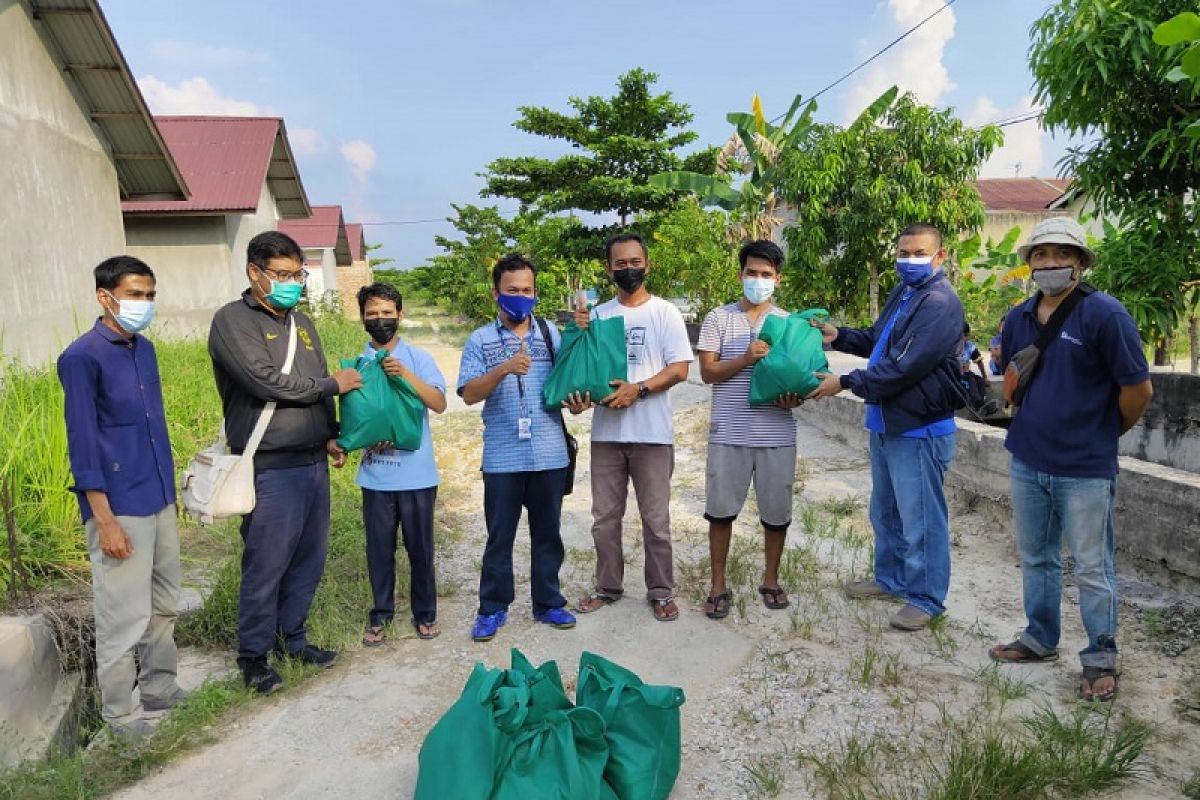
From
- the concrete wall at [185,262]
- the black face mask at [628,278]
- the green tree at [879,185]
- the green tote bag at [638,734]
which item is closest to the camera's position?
the green tote bag at [638,734]

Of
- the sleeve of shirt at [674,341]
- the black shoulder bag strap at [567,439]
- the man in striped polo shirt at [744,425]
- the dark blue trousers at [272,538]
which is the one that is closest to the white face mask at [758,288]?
the man in striped polo shirt at [744,425]

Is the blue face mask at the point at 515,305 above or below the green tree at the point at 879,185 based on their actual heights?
below

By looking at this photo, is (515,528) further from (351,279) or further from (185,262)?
(351,279)

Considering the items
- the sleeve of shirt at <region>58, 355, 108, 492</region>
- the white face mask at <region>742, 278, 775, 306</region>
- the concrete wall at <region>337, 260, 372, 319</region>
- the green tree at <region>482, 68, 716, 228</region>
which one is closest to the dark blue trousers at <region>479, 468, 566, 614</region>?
the white face mask at <region>742, 278, 775, 306</region>

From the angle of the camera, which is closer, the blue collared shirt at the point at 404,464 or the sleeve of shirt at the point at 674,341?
the blue collared shirt at the point at 404,464

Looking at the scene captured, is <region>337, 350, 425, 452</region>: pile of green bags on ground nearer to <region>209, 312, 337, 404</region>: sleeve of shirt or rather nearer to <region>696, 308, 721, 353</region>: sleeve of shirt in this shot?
<region>209, 312, 337, 404</region>: sleeve of shirt

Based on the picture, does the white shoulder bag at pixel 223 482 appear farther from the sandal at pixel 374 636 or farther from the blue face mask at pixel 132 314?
the sandal at pixel 374 636

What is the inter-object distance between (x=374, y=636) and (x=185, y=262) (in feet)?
35.5

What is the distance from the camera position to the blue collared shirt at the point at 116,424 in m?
2.80

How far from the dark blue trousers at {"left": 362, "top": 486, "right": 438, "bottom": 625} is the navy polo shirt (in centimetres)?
257

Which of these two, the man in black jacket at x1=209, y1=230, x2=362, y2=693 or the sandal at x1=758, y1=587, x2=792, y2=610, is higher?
the man in black jacket at x1=209, y1=230, x2=362, y2=693

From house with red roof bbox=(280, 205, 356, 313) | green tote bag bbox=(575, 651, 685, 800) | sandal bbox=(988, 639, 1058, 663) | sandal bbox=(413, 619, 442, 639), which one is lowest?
sandal bbox=(988, 639, 1058, 663)

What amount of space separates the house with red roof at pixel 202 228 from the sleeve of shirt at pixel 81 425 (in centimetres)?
995

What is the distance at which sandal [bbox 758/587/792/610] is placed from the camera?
3.95 meters
